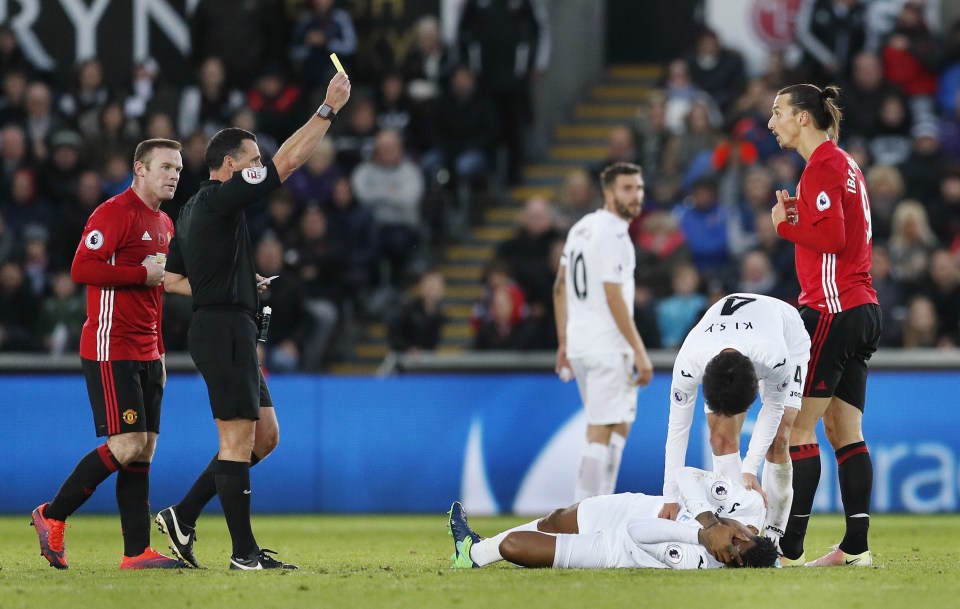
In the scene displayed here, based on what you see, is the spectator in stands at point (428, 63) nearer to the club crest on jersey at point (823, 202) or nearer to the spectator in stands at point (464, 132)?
the spectator in stands at point (464, 132)

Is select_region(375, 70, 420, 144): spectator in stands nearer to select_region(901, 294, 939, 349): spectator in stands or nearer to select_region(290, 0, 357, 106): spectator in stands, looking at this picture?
select_region(290, 0, 357, 106): spectator in stands

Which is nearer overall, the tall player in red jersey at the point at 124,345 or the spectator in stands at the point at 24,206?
the tall player in red jersey at the point at 124,345

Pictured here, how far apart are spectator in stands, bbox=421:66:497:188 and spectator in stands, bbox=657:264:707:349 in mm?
3997

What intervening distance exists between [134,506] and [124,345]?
2.95 feet

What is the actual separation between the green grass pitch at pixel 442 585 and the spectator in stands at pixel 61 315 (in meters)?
5.78

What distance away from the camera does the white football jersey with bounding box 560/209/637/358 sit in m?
11.4

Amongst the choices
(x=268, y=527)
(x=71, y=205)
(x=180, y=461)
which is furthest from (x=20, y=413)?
(x=71, y=205)

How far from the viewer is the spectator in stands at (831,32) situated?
1873 centimetres

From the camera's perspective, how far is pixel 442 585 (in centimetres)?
763

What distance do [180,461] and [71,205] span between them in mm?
4835

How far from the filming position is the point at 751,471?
7918 millimetres

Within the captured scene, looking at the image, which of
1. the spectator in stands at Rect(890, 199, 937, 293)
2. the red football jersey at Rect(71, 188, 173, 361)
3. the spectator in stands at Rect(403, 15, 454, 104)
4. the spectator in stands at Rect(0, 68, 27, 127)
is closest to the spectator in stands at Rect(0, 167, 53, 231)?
the spectator in stands at Rect(0, 68, 27, 127)

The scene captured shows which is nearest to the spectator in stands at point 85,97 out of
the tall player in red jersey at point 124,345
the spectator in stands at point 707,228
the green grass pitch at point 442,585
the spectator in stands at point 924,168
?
the spectator in stands at point 707,228

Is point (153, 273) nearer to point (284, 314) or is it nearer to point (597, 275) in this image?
point (597, 275)
